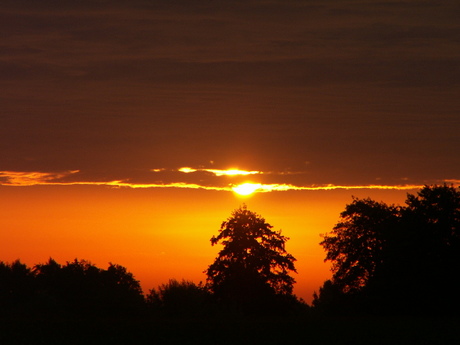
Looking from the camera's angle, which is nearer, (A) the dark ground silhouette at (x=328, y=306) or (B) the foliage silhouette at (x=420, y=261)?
(A) the dark ground silhouette at (x=328, y=306)

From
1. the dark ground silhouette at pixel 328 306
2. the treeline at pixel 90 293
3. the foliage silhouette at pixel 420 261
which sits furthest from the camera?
the treeline at pixel 90 293

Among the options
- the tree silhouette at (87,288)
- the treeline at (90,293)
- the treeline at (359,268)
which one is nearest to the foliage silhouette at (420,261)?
the treeline at (359,268)

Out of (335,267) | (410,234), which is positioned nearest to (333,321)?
(410,234)

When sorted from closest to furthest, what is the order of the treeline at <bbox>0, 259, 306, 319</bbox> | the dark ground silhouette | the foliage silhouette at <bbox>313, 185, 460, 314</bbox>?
the dark ground silhouette < the foliage silhouette at <bbox>313, 185, 460, 314</bbox> < the treeline at <bbox>0, 259, 306, 319</bbox>

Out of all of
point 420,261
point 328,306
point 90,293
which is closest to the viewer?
point 420,261

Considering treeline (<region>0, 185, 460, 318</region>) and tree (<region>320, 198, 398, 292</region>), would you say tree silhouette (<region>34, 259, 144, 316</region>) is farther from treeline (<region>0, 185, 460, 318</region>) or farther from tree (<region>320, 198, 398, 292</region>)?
tree (<region>320, 198, 398, 292</region>)

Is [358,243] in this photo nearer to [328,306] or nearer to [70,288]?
[328,306]

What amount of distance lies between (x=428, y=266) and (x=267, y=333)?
3221 centimetres

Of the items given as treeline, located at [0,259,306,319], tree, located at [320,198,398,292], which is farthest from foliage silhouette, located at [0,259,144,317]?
tree, located at [320,198,398,292]

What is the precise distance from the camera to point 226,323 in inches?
1944

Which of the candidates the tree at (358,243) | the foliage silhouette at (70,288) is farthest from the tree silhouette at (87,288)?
the tree at (358,243)

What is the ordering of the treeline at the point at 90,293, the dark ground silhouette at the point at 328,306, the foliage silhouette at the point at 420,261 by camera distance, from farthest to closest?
the treeline at the point at 90,293 → the foliage silhouette at the point at 420,261 → the dark ground silhouette at the point at 328,306

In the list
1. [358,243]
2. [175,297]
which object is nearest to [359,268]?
[358,243]

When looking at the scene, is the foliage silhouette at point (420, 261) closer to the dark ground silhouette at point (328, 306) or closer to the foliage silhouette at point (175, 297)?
the dark ground silhouette at point (328, 306)
